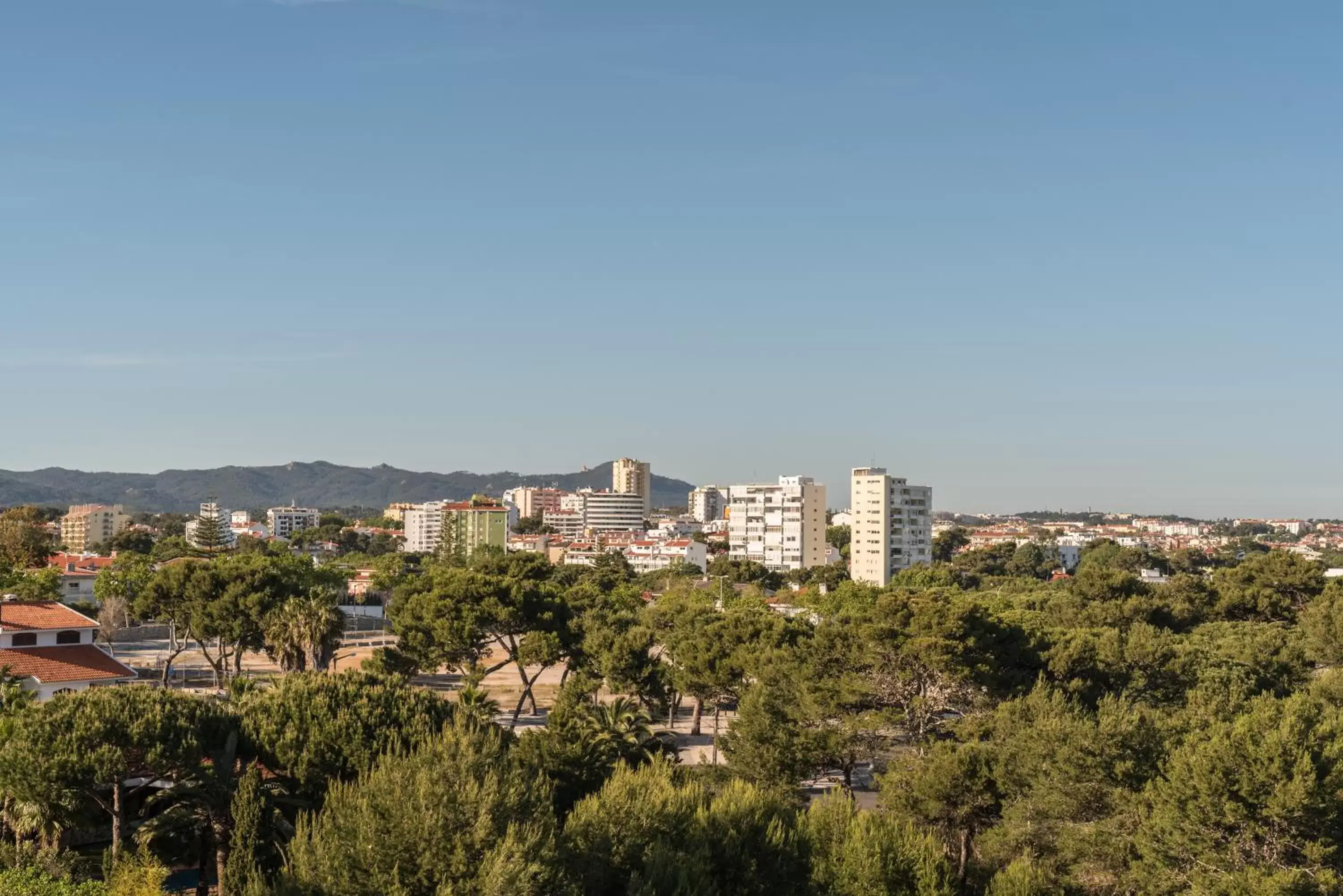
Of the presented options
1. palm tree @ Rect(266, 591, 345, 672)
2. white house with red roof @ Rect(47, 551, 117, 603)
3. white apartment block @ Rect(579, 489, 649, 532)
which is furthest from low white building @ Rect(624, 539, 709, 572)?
palm tree @ Rect(266, 591, 345, 672)

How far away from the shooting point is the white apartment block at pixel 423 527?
6752 inches

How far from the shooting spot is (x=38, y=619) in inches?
1286

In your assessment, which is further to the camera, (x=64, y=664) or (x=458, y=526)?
(x=458, y=526)

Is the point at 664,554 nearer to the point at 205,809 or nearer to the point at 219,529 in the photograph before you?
the point at 219,529

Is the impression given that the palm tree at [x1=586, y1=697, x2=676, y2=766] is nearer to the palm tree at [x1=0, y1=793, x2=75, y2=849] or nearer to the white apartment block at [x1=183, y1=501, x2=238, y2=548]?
the palm tree at [x1=0, y1=793, x2=75, y2=849]

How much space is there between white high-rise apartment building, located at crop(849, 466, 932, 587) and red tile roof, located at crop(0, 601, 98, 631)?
3066 inches

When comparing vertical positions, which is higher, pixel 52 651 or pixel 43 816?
pixel 52 651

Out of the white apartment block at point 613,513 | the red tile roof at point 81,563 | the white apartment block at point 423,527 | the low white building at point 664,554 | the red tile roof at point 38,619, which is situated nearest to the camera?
the red tile roof at point 38,619

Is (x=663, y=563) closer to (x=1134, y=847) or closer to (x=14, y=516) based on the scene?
(x=14, y=516)

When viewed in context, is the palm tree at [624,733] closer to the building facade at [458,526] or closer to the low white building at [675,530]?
the building facade at [458,526]

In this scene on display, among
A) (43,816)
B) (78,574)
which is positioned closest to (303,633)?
(43,816)

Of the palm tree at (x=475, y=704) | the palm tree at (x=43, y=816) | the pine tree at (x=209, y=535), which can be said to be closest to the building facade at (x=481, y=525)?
the pine tree at (x=209, y=535)

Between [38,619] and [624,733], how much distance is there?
20.7 meters

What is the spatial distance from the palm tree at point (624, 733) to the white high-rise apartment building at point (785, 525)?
88.1m
